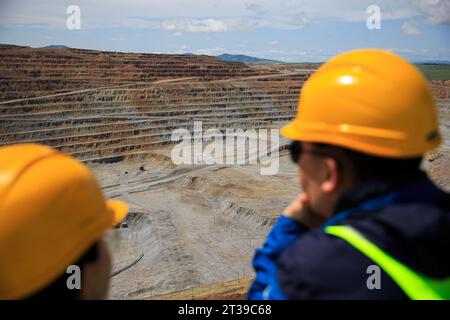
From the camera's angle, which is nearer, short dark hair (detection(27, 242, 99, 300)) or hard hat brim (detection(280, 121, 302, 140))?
short dark hair (detection(27, 242, 99, 300))

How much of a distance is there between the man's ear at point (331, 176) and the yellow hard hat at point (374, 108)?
70 millimetres

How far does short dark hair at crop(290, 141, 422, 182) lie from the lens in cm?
141

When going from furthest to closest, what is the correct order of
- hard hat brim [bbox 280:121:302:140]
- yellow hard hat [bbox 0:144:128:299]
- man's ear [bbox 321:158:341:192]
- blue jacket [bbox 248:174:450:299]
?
hard hat brim [bbox 280:121:302:140] < man's ear [bbox 321:158:341:192] < yellow hard hat [bbox 0:144:128:299] < blue jacket [bbox 248:174:450:299]

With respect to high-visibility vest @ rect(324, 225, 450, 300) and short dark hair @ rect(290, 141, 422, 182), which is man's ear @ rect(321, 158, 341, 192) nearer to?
short dark hair @ rect(290, 141, 422, 182)

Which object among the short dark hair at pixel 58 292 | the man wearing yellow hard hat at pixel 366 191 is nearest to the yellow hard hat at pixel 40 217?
the short dark hair at pixel 58 292

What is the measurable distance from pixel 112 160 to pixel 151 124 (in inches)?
295

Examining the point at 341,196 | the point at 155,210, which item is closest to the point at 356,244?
the point at 341,196

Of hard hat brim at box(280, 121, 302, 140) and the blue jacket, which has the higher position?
hard hat brim at box(280, 121, 302, 140)

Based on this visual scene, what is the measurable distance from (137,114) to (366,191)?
38891mm

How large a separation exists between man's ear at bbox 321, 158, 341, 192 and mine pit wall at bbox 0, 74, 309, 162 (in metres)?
30.0

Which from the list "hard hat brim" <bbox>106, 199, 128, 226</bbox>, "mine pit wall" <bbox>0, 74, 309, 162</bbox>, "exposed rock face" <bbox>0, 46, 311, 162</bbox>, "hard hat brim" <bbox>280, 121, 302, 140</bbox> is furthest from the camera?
"exposed rock face" <bbox>0, 46, 311, 162</bbox>

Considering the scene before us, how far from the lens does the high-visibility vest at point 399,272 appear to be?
47.9 inches

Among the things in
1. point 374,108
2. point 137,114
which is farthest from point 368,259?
point 137,114

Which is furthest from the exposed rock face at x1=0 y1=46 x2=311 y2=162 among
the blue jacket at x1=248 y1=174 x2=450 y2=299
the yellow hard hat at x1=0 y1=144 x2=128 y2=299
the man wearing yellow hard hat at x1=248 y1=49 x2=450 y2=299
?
the blue jacket at x1=248 y1=174 x2=450 y2=299
